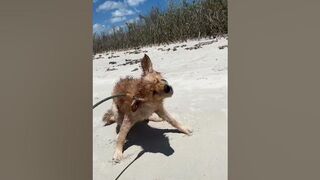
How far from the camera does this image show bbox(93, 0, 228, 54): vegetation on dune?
7.30ft

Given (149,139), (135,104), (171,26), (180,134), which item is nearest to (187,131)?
(180,134)

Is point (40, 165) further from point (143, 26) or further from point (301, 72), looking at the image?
point (301, 72)

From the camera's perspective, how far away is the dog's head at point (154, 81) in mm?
2326

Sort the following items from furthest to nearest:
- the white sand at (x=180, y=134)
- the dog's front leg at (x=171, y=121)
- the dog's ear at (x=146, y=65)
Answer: the dog's ear at (x=146, y=65) → the dog's front leg at (x=171, y=121) → the white sand at (x=180, y=134)

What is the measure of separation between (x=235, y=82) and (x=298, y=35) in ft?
1.16

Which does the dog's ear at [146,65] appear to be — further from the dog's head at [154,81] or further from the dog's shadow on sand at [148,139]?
the dog's shadow on sand at [148,139]

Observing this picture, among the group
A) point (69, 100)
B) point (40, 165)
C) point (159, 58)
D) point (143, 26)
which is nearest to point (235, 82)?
point (159, 58)

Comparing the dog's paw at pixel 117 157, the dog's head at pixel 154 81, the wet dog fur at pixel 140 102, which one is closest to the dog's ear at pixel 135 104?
the wet dog fur at pixel 140 102

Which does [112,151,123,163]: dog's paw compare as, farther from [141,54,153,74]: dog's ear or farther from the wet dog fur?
[141,54,153,74]: dog's ear

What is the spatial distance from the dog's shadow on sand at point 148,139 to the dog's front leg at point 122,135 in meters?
0.02

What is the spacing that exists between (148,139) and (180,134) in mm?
195

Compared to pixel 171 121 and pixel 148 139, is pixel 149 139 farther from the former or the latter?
pixel 171 121

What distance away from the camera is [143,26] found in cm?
251

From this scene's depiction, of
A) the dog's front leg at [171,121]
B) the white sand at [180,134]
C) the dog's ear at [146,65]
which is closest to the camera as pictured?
the white sand at [180,134]
